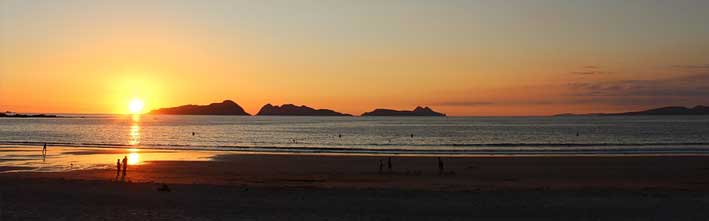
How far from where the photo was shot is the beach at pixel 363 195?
16.0m

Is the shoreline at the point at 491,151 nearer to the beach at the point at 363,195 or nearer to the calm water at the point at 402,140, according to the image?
the calm water at the point at 402,140

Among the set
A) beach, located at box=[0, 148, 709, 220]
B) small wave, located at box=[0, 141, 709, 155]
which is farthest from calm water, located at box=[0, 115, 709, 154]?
beach, located at box=[0, 148, 709, 220]

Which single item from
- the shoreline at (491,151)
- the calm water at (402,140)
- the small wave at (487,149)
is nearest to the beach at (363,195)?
the shoreline at (491,151)

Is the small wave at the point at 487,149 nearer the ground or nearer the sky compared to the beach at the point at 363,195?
nearer the ground

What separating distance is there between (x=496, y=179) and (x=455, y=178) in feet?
6.07

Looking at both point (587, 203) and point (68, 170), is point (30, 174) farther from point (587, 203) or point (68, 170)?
point (587, 203)

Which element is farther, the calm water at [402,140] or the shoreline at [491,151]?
the calm water at [402,140]

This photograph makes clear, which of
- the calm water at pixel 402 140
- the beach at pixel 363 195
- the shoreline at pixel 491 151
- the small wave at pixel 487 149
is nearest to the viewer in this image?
the beach at pixel 363 195

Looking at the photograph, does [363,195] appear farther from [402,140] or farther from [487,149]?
[402,140]

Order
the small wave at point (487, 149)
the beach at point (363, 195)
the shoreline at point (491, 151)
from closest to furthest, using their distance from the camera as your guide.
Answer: the beach at point (363, 195) < the shoreline at point (491, 151) < the small wave at point (487, 149)

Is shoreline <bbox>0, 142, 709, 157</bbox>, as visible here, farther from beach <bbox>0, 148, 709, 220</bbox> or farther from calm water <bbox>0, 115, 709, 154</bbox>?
beach <bbox>0, 148, 709, 220</bbox>

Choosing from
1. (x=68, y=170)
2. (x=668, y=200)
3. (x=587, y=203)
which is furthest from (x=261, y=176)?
(x=668, y=200)

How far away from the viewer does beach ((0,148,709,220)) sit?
15992mm

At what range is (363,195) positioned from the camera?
766 inches
